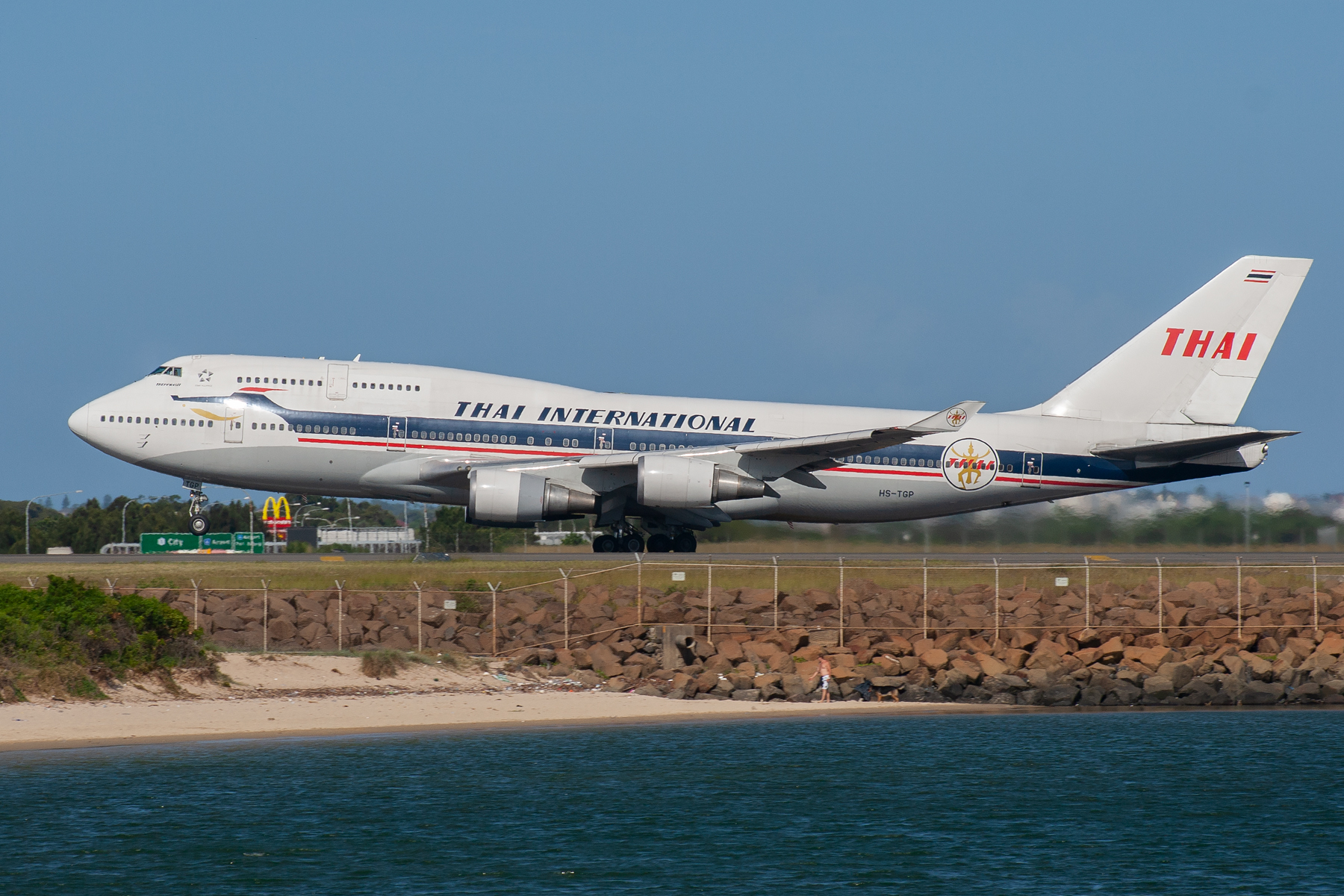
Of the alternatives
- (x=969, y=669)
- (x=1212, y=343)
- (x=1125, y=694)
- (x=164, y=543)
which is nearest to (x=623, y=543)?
(x=969, y=669)

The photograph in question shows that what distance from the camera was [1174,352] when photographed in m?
37.7

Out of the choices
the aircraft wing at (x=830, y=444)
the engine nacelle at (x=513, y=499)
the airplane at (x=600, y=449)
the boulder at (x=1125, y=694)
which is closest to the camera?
the boulder at (x=1125, y=694)

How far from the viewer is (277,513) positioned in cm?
8000

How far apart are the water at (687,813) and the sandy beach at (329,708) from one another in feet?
1.34

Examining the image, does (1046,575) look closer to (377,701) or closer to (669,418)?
(669,418)

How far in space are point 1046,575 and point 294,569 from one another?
16.8m

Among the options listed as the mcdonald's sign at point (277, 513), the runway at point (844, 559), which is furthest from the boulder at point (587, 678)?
the mcdonald's sign at point (277, 513)

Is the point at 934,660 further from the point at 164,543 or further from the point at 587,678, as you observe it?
the point at 164,543

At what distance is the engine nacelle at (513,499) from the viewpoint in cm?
3272

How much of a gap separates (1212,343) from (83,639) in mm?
28091

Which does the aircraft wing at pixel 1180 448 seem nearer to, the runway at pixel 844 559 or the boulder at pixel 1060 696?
the runway at pixel 844 559

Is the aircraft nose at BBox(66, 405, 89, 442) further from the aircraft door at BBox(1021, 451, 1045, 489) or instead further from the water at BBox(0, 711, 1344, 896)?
the aircraft door at BBox(1021, 451, 1045, 489)

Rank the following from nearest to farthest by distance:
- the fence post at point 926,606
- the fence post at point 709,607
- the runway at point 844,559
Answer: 1. the fence post at point 709,607
2. the fence post at point 926,606
3. the runway at point 844,559

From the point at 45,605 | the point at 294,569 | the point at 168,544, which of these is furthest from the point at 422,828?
the point at 168,544
